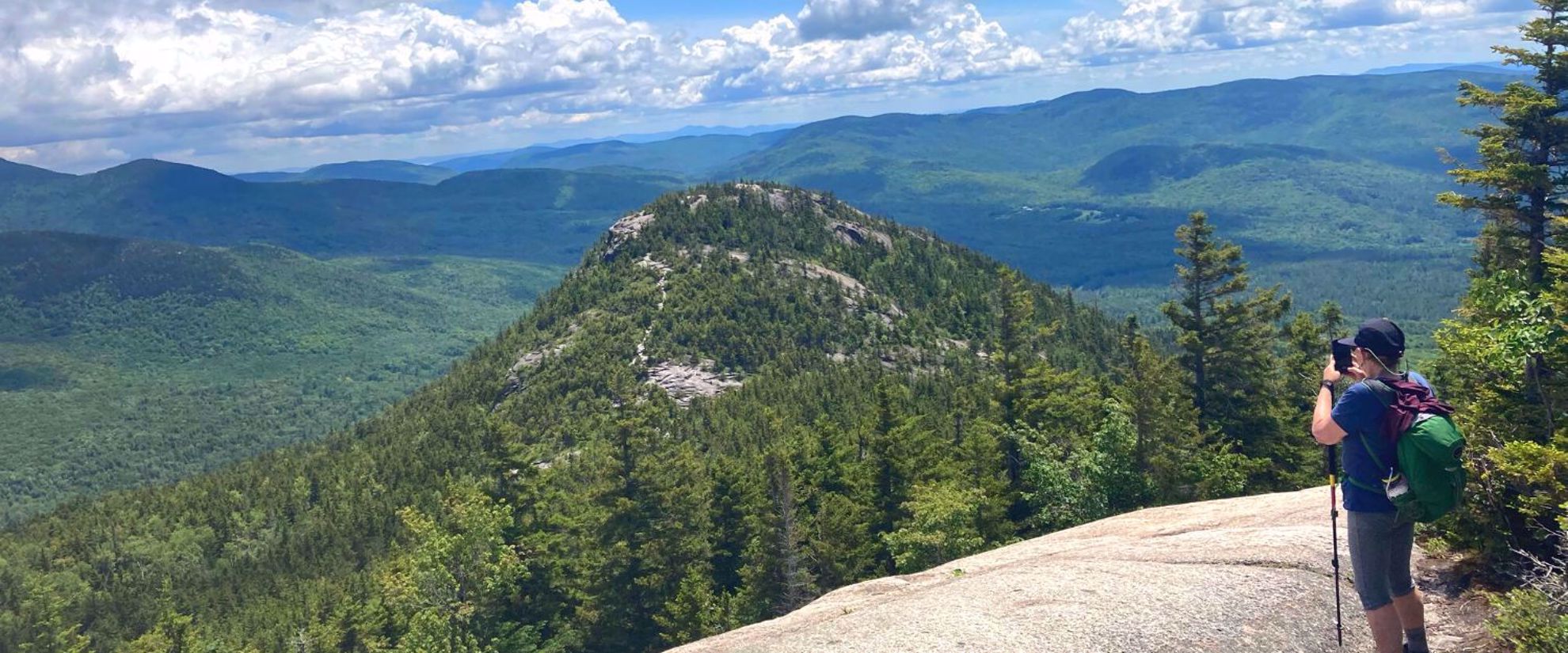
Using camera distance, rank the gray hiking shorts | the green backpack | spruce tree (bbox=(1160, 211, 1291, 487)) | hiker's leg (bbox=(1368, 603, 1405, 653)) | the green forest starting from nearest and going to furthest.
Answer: the green backpack
the gray hiking shorts
hiker's leg (bbox=(1368, 603, 1405, 653))
the green forest
spruce tree (bbox=(1160, 211, 1291, 487))

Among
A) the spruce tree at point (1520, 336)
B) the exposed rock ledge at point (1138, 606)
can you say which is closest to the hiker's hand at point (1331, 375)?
the spruce tree at point (1520, 336)

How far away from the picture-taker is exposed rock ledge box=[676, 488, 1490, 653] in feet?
44.7

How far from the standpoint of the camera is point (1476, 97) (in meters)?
27.6

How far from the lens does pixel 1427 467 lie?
990cm

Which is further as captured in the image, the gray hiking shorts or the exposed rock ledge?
the exposed rock ledge

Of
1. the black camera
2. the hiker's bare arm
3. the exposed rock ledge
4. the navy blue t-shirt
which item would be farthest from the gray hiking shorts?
the exposed rock ledge

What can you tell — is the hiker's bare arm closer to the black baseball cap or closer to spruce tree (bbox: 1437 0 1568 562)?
the black baseball cap

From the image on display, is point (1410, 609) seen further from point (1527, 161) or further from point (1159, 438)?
point (1159, 438)

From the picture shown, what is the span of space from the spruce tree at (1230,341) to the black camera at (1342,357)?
3776cm

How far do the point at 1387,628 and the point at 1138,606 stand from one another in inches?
155

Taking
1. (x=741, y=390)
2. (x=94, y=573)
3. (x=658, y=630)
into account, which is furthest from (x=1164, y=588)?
(x=94, y=573)

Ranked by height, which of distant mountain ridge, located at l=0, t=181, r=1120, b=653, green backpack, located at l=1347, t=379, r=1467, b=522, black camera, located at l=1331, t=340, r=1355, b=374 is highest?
black camera, located at l=1331, t=340, r=1355, b=374

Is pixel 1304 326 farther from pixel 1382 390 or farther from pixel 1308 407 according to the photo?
pixel 1382 390

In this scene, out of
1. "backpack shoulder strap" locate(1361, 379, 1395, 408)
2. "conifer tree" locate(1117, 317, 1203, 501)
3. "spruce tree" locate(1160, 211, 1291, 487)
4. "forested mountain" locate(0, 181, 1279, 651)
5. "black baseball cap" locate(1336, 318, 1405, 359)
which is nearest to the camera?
"backpack shoulder strap" locate(1361, 379, 1395, 408)
